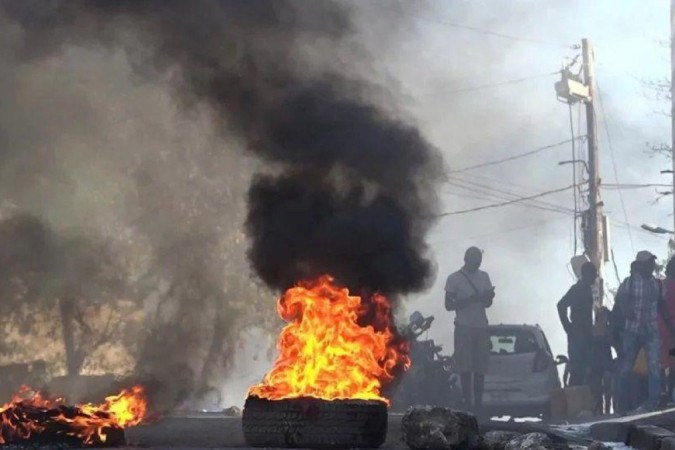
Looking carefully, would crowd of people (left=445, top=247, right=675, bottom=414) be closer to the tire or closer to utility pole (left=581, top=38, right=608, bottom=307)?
the tire

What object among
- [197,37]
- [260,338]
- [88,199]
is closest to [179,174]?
[88,199]

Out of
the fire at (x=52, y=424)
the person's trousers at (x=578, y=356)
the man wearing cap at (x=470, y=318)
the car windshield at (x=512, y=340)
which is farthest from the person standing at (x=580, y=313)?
the fire at (x=52, y=424)

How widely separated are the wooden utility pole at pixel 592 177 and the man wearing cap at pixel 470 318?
1901cm

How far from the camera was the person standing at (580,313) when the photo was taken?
18016mm

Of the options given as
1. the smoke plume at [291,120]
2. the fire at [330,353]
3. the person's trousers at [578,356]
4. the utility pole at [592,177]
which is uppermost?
the utility pole at [592,177]

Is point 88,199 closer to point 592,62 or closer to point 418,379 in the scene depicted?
point 418,379

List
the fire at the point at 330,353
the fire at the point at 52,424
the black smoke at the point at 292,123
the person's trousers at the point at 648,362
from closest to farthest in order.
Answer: the fire at the point at 52,424 < the fire at the point at 330,353 < the black smoke at the point at 292,123 < the person's trousers at the point at 648,362

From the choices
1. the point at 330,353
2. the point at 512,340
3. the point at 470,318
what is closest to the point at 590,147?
the point at 512,340

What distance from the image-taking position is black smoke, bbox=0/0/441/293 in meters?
12.1

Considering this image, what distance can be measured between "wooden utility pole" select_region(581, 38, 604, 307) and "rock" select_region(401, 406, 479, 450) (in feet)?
84.4

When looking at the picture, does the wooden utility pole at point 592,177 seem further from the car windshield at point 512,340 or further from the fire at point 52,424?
the fire at point 52,424

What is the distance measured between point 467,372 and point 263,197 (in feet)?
17.1

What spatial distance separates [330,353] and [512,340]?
917 cm

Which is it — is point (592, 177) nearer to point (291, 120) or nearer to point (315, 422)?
point (291, 120)
